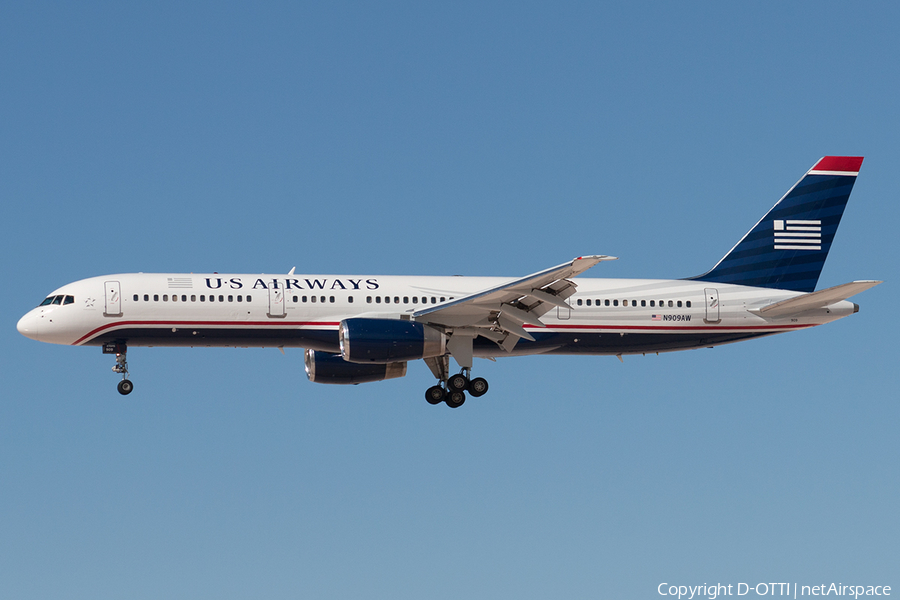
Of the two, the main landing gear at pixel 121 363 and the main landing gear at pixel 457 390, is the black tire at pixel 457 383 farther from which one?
the main landing gear at pixel 121 363

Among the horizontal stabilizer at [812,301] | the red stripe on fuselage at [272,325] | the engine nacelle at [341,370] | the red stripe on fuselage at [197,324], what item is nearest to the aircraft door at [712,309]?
the horizontal stabilizer at [812,301]

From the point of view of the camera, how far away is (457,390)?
4078 cm

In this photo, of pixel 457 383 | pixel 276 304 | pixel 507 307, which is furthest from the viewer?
pixel 457 383

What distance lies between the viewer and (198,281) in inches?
1531

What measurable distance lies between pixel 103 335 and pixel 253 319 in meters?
4.85

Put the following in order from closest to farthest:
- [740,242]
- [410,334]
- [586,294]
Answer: [410,334] → [586,294] → [740,242]

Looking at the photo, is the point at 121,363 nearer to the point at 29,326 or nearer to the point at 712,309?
the point at 29,326

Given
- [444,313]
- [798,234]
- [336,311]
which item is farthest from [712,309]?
[336,311]

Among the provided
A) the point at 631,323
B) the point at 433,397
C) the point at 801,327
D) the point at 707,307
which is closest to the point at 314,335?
the point at 433,397

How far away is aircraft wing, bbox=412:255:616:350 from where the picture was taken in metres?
36.3

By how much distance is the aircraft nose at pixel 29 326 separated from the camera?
38.2 metres

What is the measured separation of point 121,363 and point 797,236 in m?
24.7

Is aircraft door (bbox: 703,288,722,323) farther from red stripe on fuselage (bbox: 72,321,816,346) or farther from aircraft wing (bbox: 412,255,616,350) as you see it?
aircraft wing (bbox: 412,255,616,350)

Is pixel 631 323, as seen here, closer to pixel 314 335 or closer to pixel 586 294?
pixel 586 294
